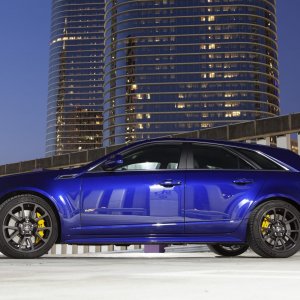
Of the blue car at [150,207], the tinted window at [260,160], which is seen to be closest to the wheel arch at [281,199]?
the blue car at [150,207]

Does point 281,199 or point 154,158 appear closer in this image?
point 281,199

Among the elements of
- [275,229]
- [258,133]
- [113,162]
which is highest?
[258,133]

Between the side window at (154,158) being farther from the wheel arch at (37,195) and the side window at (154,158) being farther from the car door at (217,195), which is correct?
the wheel arch at (37,195)

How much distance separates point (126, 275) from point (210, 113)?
186314 mm

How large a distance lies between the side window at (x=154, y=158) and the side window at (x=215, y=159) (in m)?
0.21

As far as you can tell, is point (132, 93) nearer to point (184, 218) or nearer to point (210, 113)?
point (210, 113)

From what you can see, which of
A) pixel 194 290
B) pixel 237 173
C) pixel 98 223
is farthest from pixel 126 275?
pixel 237 173

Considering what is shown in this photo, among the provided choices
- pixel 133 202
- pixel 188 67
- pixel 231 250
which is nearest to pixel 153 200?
pixel 133 202

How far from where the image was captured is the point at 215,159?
6711 millimetres

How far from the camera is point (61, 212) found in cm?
631

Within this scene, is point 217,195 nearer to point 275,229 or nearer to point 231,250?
point 275,229

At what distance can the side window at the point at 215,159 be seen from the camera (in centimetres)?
663

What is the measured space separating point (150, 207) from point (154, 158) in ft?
2.37

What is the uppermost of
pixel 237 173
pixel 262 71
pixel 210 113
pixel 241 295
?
pixel 262 71
